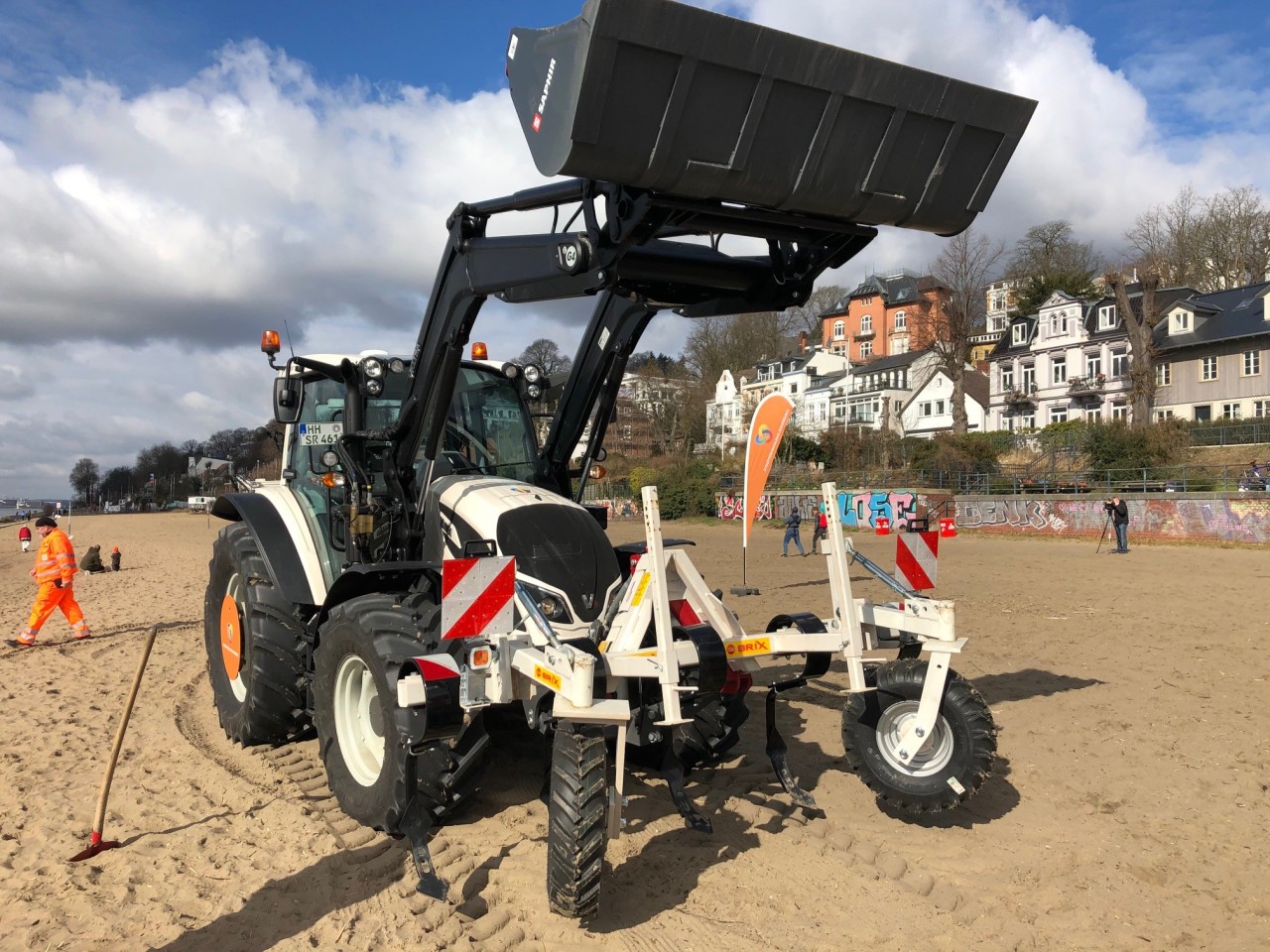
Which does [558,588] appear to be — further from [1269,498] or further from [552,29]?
[1269,498]

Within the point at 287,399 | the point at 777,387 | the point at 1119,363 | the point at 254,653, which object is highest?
the point at 777,387

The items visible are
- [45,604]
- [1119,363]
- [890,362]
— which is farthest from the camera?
[890,362]

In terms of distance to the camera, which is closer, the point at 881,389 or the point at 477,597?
the point at 477,597

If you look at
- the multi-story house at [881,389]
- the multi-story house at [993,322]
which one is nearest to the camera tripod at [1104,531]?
the multi-story house at [881,389]

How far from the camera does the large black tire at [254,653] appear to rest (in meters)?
5.64

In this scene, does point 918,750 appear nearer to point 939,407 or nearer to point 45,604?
point 45,604

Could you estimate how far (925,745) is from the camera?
15.5 ft

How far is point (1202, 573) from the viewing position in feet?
58.3

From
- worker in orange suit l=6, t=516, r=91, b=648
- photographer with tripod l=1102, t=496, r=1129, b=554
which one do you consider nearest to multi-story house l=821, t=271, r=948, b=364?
photographer with tripod l=1102, t=496, r=1129, b=554

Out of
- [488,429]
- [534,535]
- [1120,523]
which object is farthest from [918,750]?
[1120,523]

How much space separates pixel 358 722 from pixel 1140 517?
28.4 metres

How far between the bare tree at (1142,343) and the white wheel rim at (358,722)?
44705 millimetres

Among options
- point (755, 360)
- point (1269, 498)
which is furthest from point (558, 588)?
point (755, 360)

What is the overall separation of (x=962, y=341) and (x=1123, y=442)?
17.0 m
